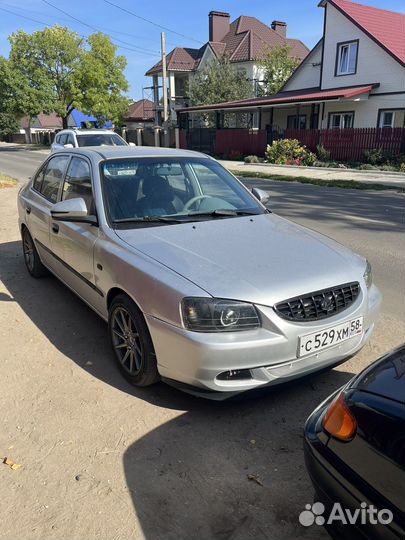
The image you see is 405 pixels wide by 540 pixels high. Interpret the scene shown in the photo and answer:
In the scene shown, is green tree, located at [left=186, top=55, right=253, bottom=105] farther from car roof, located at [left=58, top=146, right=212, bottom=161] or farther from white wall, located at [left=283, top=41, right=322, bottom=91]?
car roof, located at [left=58, top=146, right=212, bottom=161]

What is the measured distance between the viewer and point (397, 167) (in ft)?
66.8

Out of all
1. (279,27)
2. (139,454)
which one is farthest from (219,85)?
(139,454)

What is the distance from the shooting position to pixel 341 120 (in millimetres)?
26609

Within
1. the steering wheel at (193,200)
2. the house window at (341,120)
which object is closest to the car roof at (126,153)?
the steering wheel at (193,200)

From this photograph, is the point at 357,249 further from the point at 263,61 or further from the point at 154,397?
the point at 263,61

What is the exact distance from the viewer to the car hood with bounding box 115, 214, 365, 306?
9.25ft

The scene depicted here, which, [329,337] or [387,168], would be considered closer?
[329,337]

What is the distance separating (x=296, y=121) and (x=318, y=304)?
29.7 m

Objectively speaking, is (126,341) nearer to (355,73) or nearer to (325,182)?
(325,182)

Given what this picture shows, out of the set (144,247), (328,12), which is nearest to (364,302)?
(144,247)

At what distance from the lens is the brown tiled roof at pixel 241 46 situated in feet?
143

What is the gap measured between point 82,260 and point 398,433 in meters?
2.99

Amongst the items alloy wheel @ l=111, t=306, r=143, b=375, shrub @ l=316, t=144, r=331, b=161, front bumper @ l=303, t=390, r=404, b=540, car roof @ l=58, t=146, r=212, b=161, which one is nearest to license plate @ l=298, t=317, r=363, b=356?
front bumper @ l=303, t=390, r=404, b=540

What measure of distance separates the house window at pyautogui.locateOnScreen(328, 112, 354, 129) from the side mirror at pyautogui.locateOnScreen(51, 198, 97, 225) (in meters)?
25.1
